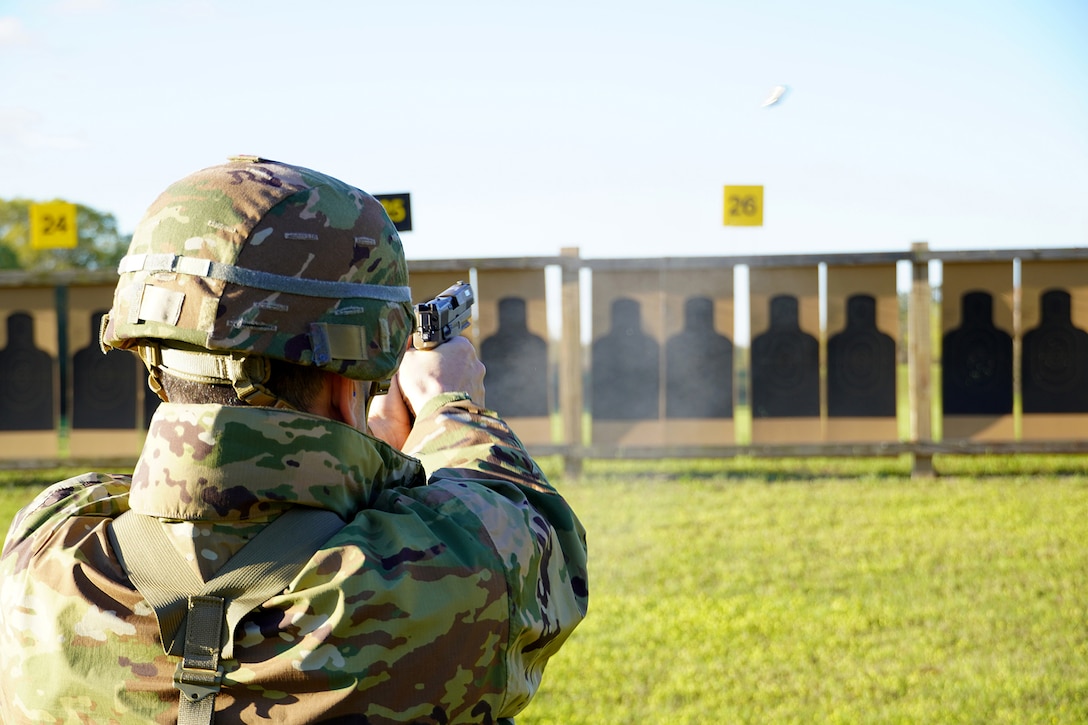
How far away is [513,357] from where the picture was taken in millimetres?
7953

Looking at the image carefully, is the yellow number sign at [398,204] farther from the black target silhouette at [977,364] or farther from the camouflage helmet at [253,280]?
the black target silhouette at [977,364]

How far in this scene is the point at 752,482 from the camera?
7145mm

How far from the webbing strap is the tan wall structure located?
6.41 meters

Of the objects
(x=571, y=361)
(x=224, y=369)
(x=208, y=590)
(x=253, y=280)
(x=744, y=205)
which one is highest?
(x=744, y=205)

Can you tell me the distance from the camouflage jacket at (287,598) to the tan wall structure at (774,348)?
6.34 metres

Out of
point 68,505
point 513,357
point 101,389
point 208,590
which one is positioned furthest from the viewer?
point 101,389

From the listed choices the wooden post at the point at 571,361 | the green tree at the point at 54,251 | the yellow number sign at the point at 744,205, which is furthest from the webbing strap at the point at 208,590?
the green tree at the point at 54,251

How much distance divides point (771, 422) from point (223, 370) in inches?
273

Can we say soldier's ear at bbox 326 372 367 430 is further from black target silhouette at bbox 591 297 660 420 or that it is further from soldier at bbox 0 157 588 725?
black target silhouette at bbox 591 297 660 420

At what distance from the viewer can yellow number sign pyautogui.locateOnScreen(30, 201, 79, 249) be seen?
7551 mm

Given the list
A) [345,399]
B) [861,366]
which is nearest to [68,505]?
[345,399]

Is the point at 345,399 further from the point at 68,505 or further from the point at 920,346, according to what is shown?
the point at 920,346

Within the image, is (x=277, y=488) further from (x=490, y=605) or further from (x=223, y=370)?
(x=490, y=605)

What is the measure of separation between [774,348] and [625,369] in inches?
47.4
